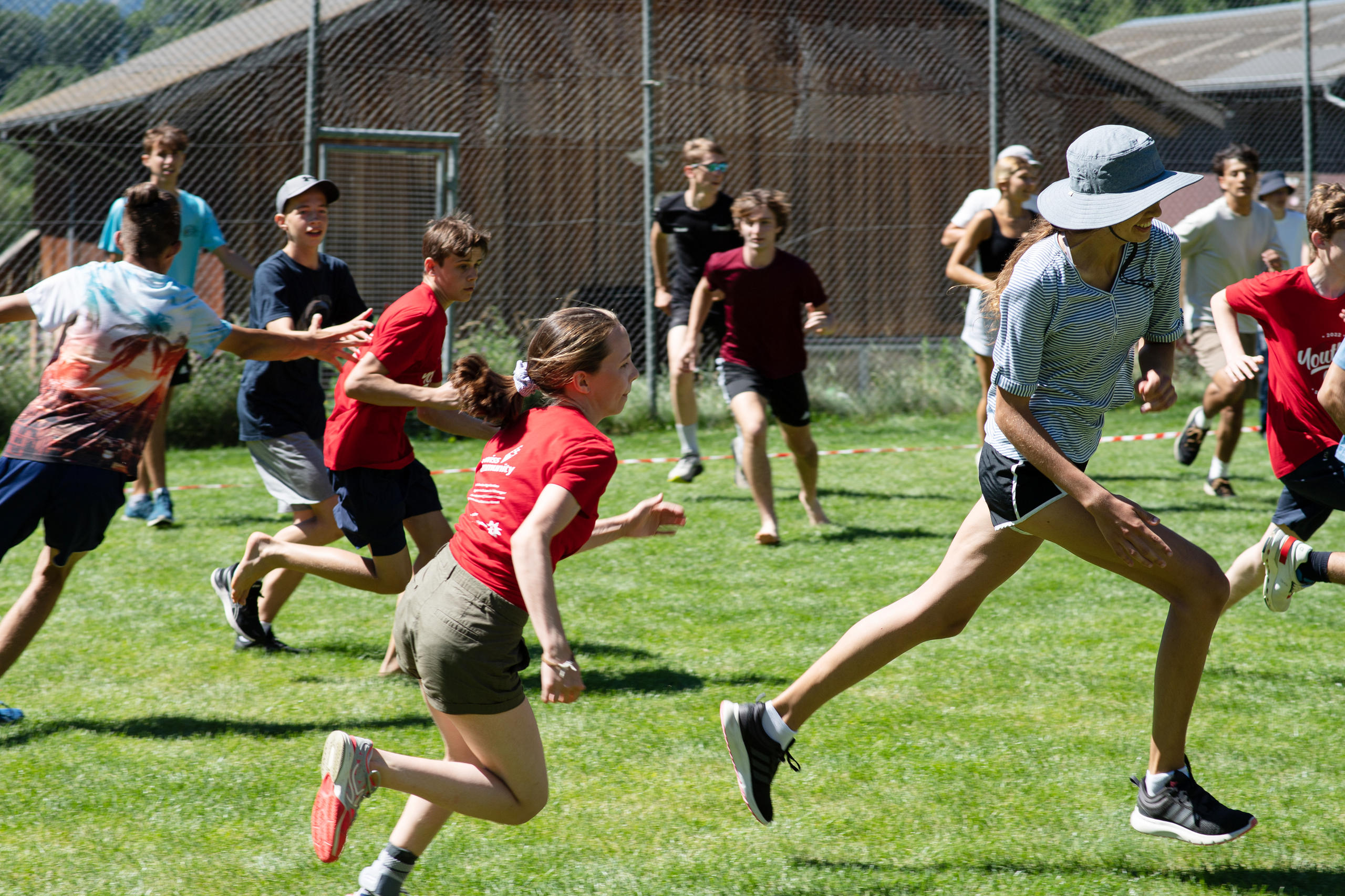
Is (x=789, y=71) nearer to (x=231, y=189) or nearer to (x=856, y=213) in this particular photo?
(x=856, y=213)

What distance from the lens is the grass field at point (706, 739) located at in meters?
3.33

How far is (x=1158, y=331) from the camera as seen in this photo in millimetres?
3467

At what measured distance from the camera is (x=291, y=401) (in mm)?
5684

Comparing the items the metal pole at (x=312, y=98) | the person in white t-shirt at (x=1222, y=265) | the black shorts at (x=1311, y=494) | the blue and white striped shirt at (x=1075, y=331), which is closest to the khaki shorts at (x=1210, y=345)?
the person in white t-shirt at (x=1222, y=265)

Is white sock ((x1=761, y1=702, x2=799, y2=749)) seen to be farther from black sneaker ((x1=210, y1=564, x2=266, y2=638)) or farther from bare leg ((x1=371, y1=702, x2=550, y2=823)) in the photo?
black sneaker ((x1=210, y1=564, x2=266, y2=638))

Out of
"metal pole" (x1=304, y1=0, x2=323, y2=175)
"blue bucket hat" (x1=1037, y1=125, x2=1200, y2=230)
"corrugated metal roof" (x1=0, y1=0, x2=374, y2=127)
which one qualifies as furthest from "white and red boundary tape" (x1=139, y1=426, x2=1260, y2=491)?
"blue bucket hat" (x1=1037, y1=125, x2=1200, y2=230)

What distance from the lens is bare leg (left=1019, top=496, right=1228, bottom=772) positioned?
3230 mm

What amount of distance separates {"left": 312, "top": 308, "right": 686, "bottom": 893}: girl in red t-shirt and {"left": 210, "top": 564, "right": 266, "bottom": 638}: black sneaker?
239 cm

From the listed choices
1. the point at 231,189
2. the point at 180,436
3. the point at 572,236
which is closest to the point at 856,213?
the point at 572,236

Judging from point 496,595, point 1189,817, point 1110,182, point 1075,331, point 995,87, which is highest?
point 995,87

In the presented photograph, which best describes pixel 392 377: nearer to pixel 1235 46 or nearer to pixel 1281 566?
pixel 1281 566

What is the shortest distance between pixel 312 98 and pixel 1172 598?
939 cm

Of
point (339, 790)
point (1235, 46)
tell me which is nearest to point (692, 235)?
point (339, 790)

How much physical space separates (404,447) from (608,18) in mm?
11802
